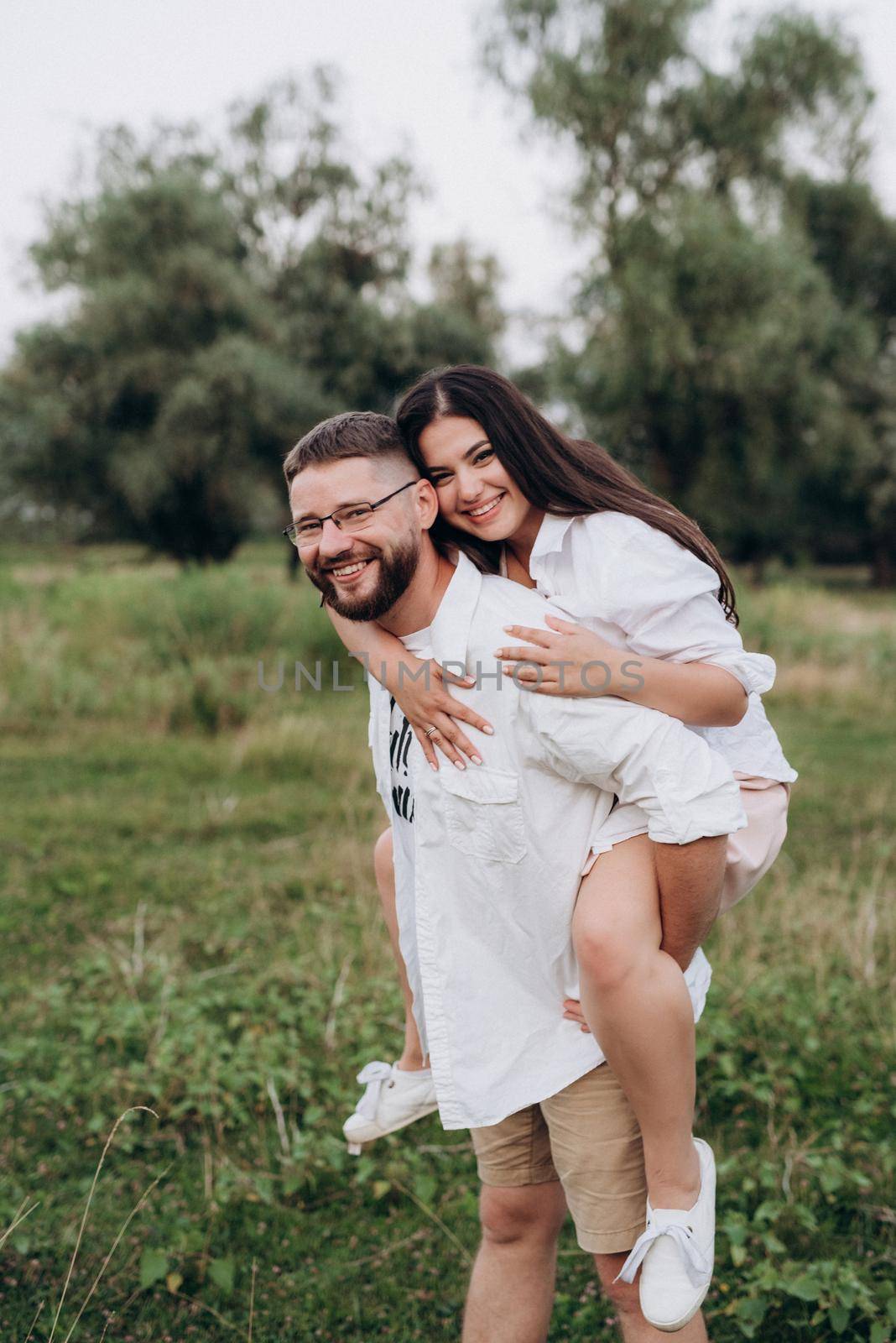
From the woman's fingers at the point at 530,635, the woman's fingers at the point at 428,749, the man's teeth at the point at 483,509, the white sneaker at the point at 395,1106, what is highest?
the man's teeth at the point at 483,509

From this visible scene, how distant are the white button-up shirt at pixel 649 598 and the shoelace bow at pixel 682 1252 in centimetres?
94

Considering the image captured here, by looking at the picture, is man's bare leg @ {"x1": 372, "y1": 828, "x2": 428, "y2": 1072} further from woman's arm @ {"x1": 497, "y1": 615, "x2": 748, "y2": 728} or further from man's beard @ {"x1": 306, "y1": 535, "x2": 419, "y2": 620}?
woman's arm @ {"x1": 497, "y1": 615, "x2": 748, "y2": 728}

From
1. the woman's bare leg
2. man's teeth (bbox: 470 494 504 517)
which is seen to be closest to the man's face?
man's teeth (bbox: 470 494 504 517)

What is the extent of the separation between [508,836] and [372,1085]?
3.15ft

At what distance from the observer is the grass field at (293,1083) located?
282 centimetres

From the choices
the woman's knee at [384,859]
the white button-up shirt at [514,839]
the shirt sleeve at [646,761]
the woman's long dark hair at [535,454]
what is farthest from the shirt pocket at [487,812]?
the woman's long dark hair at [535,454]

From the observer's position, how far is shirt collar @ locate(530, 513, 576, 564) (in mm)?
2172

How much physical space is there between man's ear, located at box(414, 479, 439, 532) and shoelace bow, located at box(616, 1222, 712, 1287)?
4.58 feet

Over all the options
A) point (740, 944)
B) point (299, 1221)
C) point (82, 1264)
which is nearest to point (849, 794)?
point (740, 944)

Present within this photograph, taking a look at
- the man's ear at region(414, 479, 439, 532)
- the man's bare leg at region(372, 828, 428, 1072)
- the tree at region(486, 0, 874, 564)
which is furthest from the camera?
the tree at region(486, 0, 874, 564)

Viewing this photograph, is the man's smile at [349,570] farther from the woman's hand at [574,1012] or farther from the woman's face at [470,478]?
the woman's hand at [574,1012]

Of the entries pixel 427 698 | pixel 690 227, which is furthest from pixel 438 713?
pixel 690 227

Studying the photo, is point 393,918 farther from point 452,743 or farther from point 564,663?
point 564,663

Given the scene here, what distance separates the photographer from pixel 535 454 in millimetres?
2205
